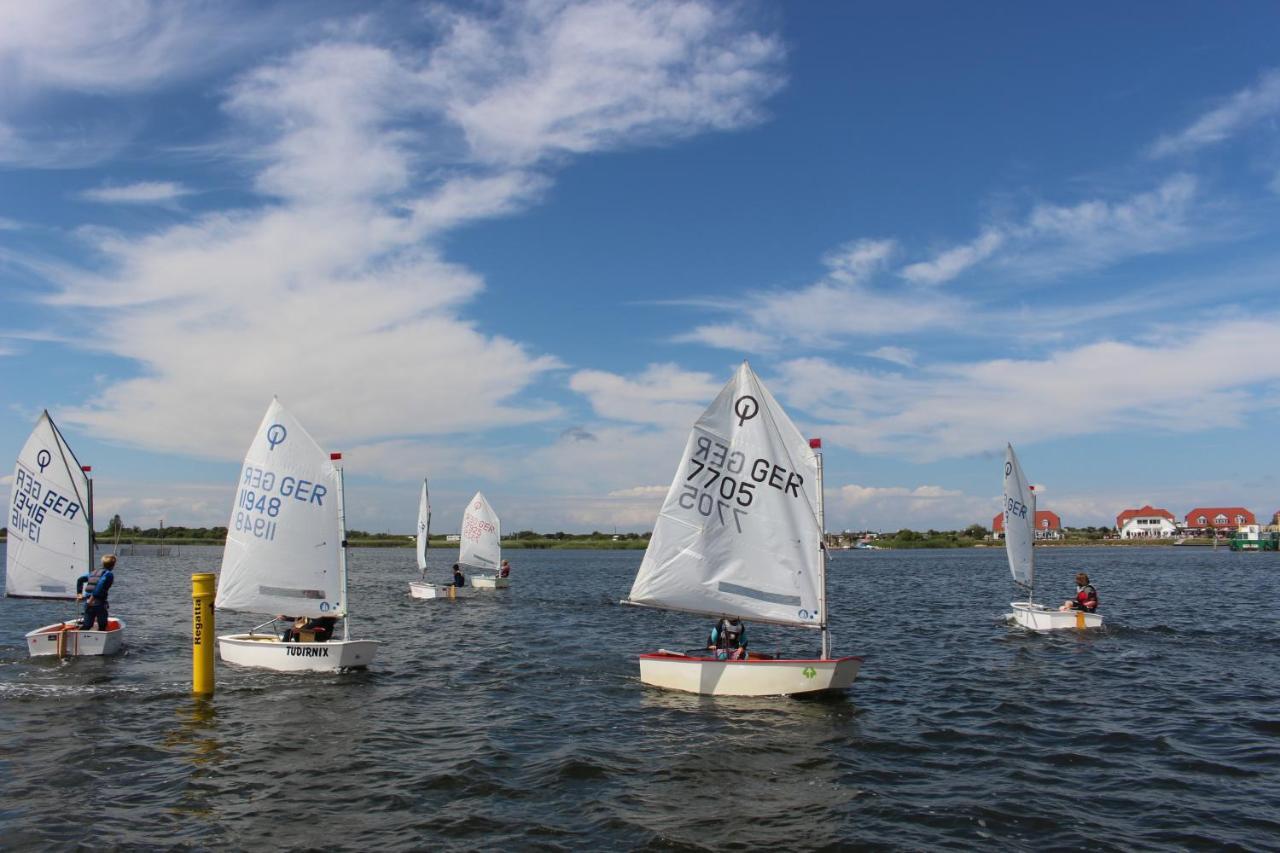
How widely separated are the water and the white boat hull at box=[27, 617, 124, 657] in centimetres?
83

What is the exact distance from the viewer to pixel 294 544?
2533 cm

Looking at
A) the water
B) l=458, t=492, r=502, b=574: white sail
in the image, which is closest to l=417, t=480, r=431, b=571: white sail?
l=458, t=492, r=502, b=574: white sail

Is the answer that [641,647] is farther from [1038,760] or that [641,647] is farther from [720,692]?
[1038,760]

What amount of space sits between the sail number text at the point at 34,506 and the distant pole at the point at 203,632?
1187cm

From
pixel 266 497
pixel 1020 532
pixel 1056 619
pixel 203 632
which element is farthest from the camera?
pixel 1020 532

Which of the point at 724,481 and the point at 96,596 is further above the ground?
the point at 724,481

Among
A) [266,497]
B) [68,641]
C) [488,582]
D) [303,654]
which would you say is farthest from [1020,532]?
[488,582]

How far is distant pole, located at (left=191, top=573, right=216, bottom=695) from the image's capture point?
19.7 metres

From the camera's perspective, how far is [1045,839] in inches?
481

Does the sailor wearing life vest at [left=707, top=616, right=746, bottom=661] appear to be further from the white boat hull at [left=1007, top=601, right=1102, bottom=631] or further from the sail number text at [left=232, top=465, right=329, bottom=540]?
the white boat hull at [left=1007, top=601, right=1102, bottom=631]

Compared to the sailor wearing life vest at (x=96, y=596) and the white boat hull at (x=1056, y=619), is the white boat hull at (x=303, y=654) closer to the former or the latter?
the sailor wearing life vest at (x=96, y=596)

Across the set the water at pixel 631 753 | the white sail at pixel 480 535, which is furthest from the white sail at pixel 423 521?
the water at pixel 631 753

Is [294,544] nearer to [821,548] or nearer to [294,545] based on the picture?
[294,545]

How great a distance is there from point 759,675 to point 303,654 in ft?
44.8
